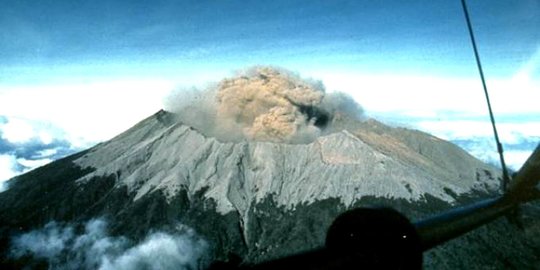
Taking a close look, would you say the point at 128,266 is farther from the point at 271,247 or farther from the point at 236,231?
the point at 271,247

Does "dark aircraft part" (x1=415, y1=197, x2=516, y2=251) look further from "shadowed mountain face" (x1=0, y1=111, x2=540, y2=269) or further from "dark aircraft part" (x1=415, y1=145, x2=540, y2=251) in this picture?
"shadowed mountain face" (x1=0, y1=111, x2=540, y2=269)

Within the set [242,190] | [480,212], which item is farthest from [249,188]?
[480,212]

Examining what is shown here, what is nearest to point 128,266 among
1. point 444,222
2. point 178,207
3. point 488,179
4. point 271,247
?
point 178,207

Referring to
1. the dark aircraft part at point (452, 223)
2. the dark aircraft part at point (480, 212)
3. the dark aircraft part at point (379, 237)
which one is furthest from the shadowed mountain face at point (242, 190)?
the dark aircraft part at point (379, 237)

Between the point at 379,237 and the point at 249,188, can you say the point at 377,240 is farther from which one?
the point at 249,188

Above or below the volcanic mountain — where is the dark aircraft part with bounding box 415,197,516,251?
above

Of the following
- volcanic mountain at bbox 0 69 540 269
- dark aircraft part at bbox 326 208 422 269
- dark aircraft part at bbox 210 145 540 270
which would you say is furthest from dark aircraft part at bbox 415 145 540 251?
volcanic mountain at bbox 0 69 540 269

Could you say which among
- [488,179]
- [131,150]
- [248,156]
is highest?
[131,150]
